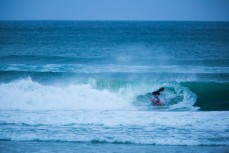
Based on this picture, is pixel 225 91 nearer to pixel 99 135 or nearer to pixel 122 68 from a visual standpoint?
pixel 122 68

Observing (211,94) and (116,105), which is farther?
(211,94)

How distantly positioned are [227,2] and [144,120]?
11694cm

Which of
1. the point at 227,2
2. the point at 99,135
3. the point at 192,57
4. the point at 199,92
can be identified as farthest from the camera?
the point at 227,2

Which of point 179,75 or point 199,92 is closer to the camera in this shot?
point 199,92

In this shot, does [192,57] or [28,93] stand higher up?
[192,57]

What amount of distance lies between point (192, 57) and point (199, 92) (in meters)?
13.5

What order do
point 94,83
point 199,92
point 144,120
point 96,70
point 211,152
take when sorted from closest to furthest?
1. point 211,152
2. point 144,120
3. point 199,92
4. point 94,83
5. point 96,70

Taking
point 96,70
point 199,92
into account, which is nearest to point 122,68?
point 96,70

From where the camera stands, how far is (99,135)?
8.21m

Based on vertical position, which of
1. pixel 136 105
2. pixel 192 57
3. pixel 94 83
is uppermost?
pixel 192 57

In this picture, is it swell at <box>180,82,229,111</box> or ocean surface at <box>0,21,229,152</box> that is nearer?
ocean surface at <box>0,21,229,152</box>

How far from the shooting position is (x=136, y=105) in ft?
40.8

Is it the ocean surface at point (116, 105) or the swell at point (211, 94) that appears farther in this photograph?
the swell at point (211, 94)

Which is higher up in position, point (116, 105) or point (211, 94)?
point (211, 94)
